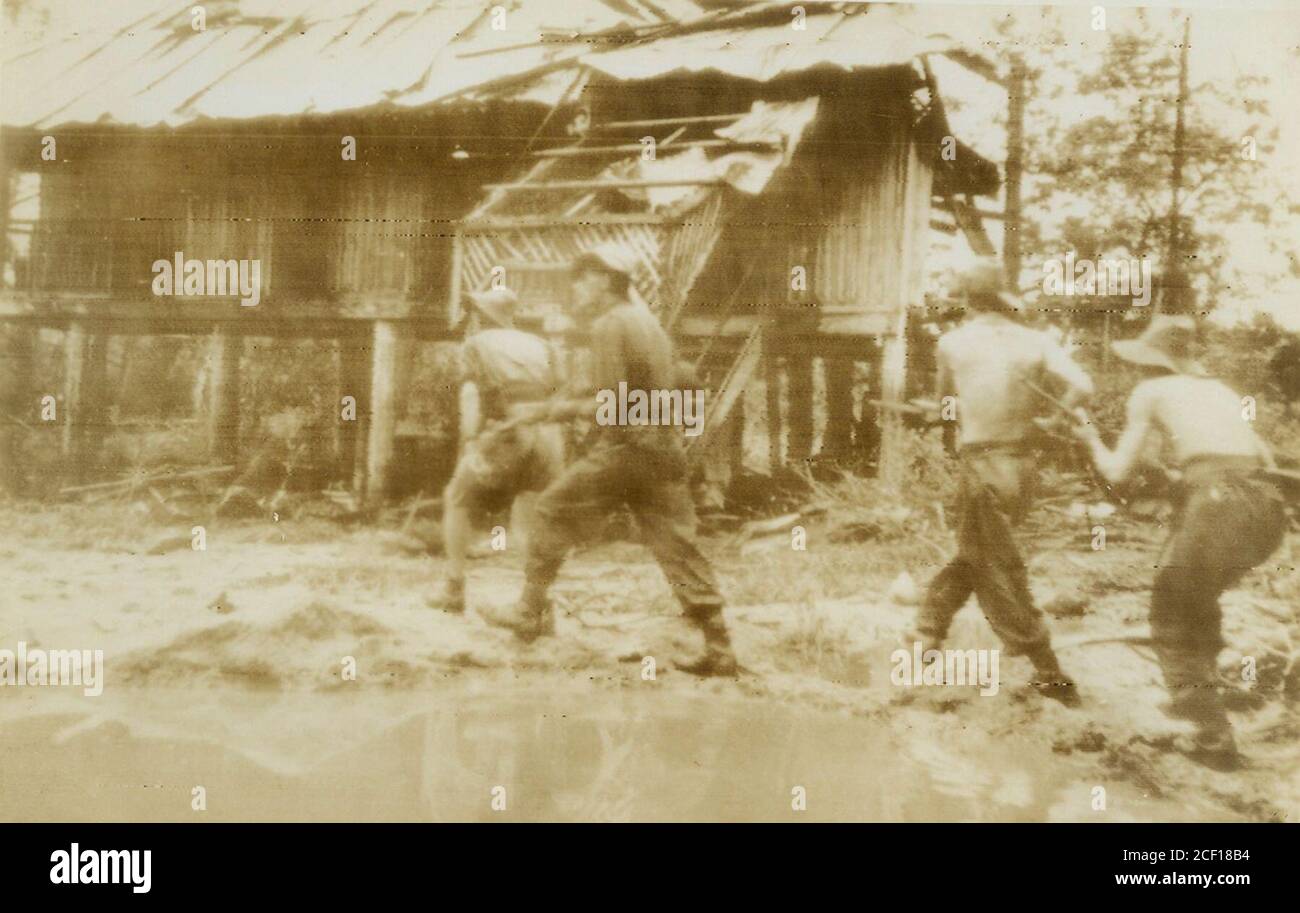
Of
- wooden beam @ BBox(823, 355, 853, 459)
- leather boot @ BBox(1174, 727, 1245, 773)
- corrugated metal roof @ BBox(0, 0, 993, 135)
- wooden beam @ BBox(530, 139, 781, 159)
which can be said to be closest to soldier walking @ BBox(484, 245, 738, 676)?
wooden beam @ BBox(530, 139, 781, 159)

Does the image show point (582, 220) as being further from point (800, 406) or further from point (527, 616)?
point (527, 616)

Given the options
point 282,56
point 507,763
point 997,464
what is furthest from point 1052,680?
point 282,56

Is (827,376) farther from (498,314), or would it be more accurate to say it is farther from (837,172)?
(498,314)

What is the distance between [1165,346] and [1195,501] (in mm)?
535

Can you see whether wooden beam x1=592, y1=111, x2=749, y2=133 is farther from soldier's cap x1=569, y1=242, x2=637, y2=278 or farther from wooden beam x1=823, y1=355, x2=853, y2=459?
wooden beam x1=823, y1=355, x2=853, y2=459

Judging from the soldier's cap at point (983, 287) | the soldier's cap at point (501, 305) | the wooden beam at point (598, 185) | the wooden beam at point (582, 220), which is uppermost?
the wooden beam at point (598, 185)

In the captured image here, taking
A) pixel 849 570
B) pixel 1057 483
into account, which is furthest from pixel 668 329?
pixel 1057 483

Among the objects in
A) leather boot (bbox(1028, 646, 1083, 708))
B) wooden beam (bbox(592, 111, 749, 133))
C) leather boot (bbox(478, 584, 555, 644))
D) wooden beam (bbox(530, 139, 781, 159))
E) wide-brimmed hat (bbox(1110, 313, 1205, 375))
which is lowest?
leather boot (bbox(1028, 646, 1083, 708))

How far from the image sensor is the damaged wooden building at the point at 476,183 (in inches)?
100

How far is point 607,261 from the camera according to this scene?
2537 millimetres

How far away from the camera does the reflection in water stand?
251cm

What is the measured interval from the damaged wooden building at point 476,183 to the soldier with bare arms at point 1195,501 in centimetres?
76

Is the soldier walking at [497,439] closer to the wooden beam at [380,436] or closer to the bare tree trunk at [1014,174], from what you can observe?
the wooden beam at [380,436]

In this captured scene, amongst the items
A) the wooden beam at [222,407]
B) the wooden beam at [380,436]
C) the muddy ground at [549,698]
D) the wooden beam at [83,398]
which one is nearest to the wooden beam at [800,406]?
the muddy ground at [549,698]
